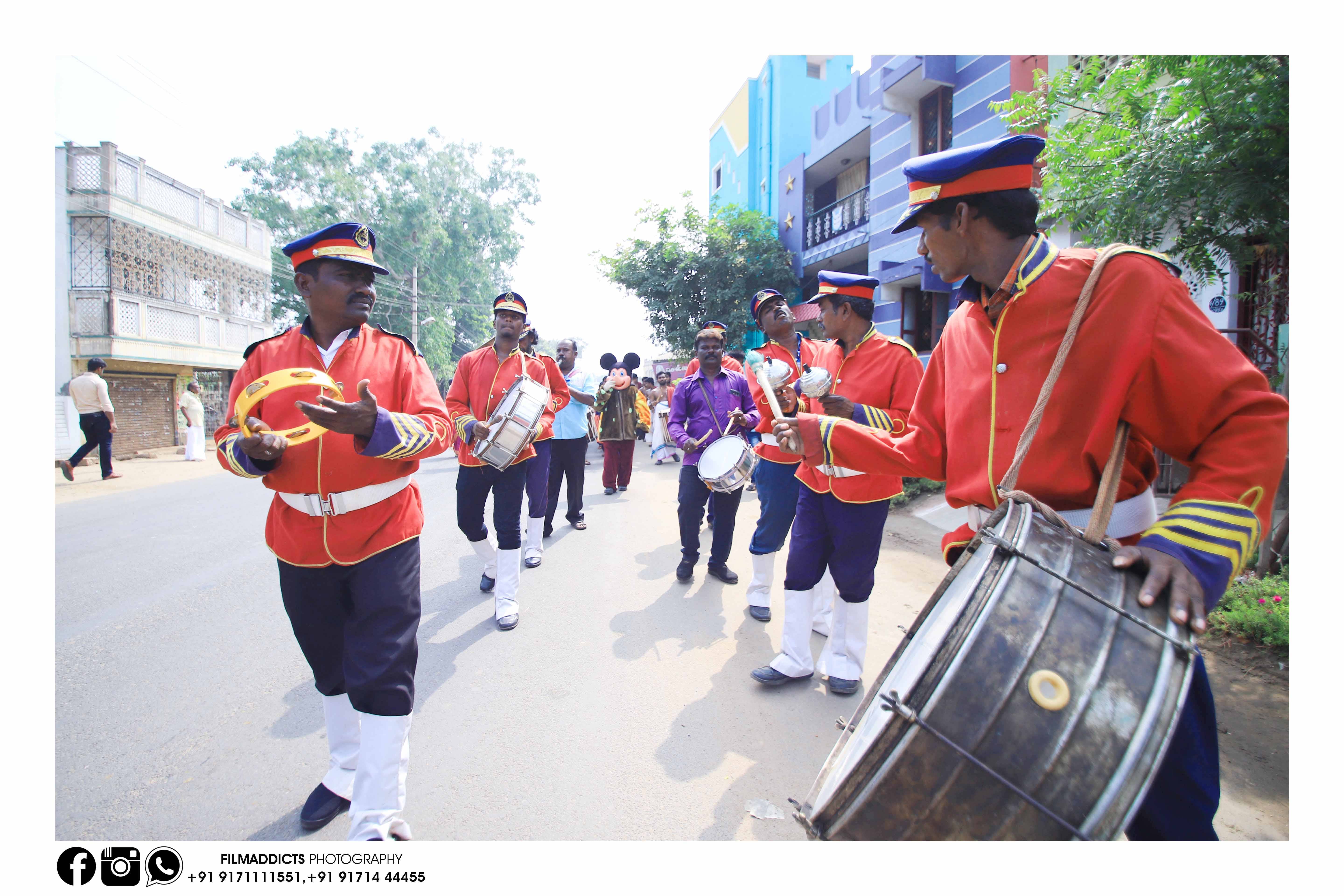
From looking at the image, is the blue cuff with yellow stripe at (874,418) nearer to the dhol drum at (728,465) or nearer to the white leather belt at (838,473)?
the white leather belt at (838,473)

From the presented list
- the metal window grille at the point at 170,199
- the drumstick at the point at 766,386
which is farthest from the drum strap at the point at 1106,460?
the metal window grille at the point at 170,199

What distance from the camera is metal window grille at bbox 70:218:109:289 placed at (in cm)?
1781

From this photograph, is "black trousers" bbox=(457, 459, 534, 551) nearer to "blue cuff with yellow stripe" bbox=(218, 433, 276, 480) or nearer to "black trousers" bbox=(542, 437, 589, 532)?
"blue cuff with yellow stripe" bbox=(218, 433, 276, 480)

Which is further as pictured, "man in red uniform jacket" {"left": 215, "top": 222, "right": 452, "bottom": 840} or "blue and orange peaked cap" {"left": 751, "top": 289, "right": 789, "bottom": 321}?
"blue and orange peaked cap" {"left": 751, "top": 289, "right": 789, "bottom": 321}

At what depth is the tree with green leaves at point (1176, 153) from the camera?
3.13m

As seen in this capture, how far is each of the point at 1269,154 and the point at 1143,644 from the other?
3372mm

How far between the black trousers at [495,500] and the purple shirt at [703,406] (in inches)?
55.5

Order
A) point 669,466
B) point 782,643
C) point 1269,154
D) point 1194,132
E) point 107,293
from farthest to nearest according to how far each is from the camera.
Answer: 1. point 107,293
2. point 669,466
3. point 782,643
4. point 1194,132
5. point 1269,154

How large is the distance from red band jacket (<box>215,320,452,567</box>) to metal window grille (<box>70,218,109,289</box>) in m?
21.5

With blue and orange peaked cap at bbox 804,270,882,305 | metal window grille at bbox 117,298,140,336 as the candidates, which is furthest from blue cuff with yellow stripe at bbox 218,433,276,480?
metal window grille at bbox 117,298,140,336

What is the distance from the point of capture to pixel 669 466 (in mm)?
14258

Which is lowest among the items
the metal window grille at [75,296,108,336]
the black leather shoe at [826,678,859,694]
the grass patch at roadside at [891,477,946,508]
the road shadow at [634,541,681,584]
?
the black leather shoe at [826,678,859,694]
